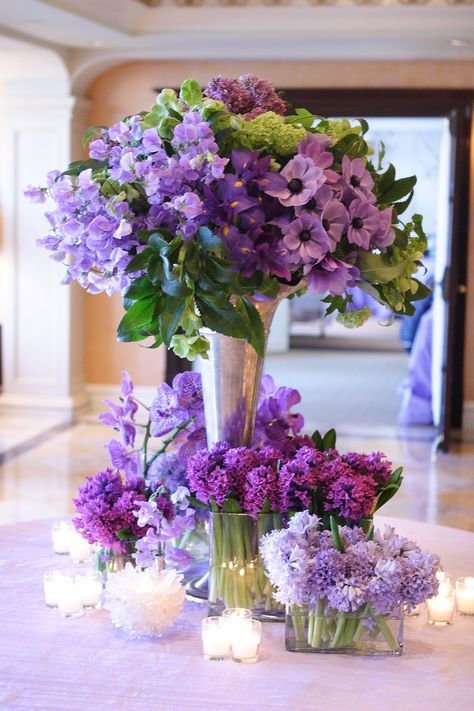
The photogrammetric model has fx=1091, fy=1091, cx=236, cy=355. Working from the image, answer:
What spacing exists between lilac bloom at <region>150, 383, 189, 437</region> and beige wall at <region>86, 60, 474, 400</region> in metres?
6.22

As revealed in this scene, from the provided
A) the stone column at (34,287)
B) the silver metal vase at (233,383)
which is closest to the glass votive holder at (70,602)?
the silver metal vase at (233,383)

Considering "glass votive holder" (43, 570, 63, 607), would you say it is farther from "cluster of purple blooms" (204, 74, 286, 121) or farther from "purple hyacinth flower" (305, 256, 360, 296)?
"cluster of purple blooms" (204, 74, 286, 121)

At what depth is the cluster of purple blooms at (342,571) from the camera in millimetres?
1520

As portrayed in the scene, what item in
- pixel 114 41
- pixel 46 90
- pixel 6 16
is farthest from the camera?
pixel 46 90

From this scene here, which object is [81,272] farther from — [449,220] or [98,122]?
[98,122]

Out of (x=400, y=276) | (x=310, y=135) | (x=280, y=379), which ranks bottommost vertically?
(x=280, y=379)

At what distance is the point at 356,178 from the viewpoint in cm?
163

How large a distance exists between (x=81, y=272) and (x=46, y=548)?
0.67 metres

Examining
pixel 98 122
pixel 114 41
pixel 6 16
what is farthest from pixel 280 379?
pixel 6 16

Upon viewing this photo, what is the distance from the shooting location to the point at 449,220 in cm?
730

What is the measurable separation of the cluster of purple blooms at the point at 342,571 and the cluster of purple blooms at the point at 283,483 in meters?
0.04

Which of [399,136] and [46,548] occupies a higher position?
[399,136]

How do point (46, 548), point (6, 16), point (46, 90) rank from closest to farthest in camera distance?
point (46, 548) < point (6, 16) < point (46, 90)

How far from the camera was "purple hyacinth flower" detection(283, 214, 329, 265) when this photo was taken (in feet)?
5.17
